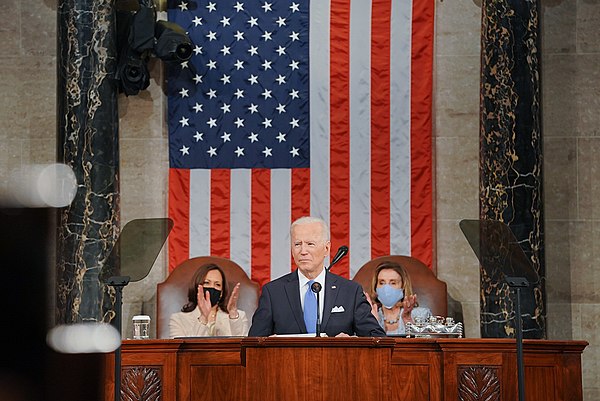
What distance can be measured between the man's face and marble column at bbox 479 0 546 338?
2450 mm

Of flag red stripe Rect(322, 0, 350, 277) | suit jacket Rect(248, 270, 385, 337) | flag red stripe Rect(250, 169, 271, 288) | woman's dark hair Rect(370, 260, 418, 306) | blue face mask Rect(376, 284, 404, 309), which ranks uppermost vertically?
flag red stripe Rect(322, 0, 350, 277)

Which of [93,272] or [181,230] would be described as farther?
[181,230]

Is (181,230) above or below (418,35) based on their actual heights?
below

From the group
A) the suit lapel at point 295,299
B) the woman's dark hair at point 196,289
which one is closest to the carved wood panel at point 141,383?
the suit lapel at point 295,299

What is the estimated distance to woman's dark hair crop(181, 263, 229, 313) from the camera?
10.2 m

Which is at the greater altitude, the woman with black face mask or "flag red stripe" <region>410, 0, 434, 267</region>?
"flag red stripe" <region>410, 0, 434, 267</region>

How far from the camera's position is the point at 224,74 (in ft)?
36.3

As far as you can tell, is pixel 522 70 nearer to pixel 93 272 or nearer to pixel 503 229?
pixel 503 229

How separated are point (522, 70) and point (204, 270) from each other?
379 centimetres

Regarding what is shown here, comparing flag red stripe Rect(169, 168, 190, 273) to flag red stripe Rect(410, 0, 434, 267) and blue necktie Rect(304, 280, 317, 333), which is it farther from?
blue necktie Rect(304, 280, 317, 333)

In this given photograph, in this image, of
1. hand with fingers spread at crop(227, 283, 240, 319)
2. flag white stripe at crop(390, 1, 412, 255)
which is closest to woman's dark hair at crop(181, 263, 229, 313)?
hand with fingers spread at crop(227, 283, 240, 319)

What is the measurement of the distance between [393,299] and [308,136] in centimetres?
215

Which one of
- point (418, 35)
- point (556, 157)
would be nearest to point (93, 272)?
point (418, 35)

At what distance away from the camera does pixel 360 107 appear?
1088 cm
